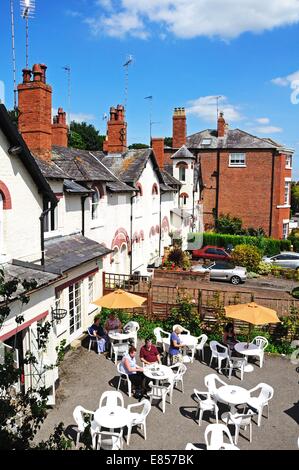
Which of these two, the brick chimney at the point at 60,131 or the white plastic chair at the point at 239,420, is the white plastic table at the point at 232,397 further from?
the brick chimney at the point at 60,131

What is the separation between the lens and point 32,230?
12781mm

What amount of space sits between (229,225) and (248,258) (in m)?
11.0

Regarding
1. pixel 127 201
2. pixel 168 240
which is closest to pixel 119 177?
pixel 127 201

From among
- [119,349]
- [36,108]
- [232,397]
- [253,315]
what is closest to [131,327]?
[119,349]

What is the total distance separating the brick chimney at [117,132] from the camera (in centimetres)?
2750

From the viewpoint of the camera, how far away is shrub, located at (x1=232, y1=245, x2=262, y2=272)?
3053 cm

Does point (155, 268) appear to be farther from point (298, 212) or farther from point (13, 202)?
point (298, 212)

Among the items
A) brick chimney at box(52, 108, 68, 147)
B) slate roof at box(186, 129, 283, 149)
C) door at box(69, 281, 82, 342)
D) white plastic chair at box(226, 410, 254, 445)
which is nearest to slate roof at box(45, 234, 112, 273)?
door at box(69, 281, 82, 342)

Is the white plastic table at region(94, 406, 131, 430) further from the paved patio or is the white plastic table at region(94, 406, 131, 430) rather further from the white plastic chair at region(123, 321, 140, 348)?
the white plastic chair at region(123, 321, 140, 348)

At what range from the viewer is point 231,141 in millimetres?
42312

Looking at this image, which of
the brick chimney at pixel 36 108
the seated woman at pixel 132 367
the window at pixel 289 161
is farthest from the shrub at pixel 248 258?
the seated woman at pixel 132 367

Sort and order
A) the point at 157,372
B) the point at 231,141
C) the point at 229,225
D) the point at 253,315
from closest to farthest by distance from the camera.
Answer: the point at 157,372, the point at 253,315, the point at 229,225, the point at 231,141

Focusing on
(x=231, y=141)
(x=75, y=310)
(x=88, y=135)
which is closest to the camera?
(x=75, y=310)

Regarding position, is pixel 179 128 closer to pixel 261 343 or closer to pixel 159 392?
pixel 261 343
